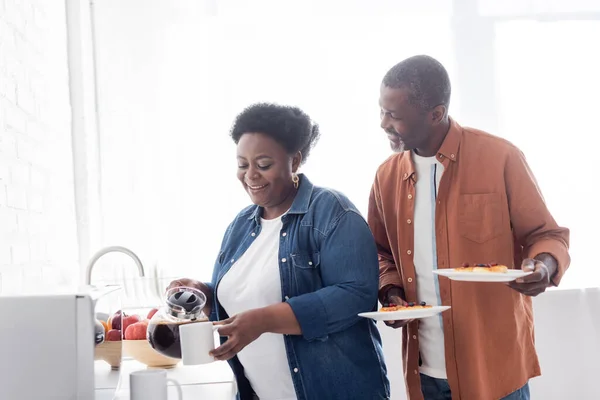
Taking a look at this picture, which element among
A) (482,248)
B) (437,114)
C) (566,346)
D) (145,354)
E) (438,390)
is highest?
(437,114)

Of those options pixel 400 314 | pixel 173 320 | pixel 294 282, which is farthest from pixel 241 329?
pixel 400 314

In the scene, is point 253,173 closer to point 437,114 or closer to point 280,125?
point 280,125

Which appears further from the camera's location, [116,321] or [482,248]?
[482,248]

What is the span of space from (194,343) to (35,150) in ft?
3.85

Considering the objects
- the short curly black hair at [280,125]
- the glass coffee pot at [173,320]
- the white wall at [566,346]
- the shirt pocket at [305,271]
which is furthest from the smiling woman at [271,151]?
the white wall at [566,346]

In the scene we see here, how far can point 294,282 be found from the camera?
5.29ft

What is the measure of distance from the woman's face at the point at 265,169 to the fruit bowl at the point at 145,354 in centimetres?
46

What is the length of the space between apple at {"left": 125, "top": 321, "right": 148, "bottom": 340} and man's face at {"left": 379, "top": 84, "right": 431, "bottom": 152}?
0.81 meters

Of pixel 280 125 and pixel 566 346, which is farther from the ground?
pixel 280 125

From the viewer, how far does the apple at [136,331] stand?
170 centimetres

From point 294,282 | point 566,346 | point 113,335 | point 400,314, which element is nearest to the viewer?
point 113,335

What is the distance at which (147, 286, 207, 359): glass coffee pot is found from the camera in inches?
54.2

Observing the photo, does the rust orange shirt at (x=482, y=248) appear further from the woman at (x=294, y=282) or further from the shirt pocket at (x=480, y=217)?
the woman at (x=294, y=282)

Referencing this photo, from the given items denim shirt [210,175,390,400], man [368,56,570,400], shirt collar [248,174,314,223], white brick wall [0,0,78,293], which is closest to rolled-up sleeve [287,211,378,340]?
denim shirt [210,175,390,400]
